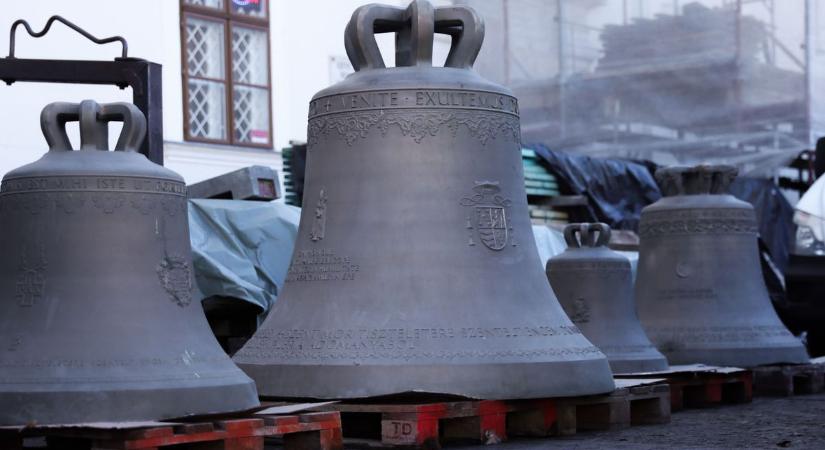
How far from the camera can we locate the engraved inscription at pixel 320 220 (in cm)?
794

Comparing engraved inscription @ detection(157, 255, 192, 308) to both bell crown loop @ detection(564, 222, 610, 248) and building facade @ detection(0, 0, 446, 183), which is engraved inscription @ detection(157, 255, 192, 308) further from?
building facade @ detection(0, 0, 446, 183)

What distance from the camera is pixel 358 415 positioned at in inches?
299

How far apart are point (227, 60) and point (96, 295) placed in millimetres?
8966

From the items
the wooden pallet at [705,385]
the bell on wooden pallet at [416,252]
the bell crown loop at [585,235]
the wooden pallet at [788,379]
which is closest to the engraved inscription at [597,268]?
the bell crown loop at [585,235]

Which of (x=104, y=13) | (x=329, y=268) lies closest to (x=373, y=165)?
(x=329, y=268)

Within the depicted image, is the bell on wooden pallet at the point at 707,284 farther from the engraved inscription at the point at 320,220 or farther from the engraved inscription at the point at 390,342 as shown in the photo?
the engraved inscription at the point at 320,220

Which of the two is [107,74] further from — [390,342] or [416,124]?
[390,342]

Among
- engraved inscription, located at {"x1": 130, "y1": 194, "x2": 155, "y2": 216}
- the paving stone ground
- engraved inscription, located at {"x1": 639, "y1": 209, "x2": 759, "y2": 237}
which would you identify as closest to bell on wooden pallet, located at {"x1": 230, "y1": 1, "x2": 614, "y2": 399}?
the paving stone ground

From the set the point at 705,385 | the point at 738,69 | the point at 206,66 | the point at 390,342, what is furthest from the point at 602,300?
the point at 738,69

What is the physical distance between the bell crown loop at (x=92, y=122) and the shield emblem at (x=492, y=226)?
1.82 m

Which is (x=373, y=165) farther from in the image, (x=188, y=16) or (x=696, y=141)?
(x=696, y=141)

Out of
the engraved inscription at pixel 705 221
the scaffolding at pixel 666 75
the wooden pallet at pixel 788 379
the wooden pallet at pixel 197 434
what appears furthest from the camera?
the scaffolding at pixel 666 75

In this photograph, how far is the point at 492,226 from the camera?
25.7 feet

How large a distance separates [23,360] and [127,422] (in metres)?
0.59
